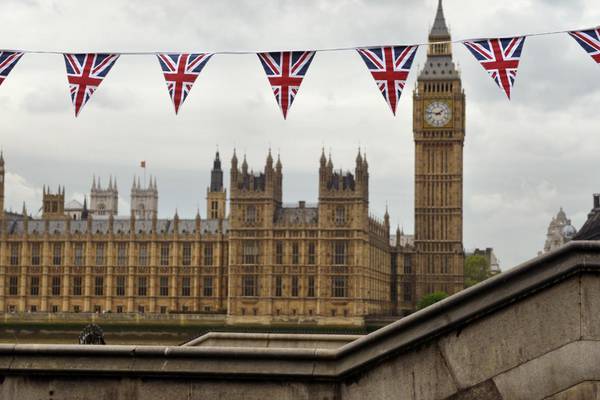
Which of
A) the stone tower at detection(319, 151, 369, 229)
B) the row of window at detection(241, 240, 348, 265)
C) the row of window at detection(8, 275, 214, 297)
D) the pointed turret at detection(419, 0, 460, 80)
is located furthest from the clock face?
the row of window at detection(8, 275, 214, 297)

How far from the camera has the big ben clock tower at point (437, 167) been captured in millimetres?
101375

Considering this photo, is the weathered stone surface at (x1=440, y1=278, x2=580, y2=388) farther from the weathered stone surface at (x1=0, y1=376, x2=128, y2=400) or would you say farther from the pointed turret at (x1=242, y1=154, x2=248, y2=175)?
the pointed turret at (x1=242, y1=154, x2=248, y2=175)

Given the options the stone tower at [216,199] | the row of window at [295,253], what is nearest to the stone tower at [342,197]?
the row of window at [295,253]

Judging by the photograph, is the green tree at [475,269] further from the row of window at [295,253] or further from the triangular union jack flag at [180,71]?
the triangular union jack flag at [180,71]

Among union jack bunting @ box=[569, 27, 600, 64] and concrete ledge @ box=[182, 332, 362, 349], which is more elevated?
union jack bunting @ box=[569, 27, 600, 64]

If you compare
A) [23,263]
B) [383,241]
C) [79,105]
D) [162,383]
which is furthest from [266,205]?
[162,383]

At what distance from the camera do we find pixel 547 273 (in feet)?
26.3

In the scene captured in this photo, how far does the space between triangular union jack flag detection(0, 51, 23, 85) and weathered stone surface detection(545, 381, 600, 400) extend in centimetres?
1442

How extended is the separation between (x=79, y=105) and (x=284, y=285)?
69.5 metres

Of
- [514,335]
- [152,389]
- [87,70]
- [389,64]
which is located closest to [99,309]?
[87,70]

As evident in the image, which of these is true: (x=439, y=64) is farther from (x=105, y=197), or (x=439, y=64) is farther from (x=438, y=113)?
(x=105, y=197)

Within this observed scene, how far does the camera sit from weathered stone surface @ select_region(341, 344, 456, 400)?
27.2ft

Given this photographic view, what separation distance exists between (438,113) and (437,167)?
5.67 m

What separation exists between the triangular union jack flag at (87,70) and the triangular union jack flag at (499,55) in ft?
23.7
